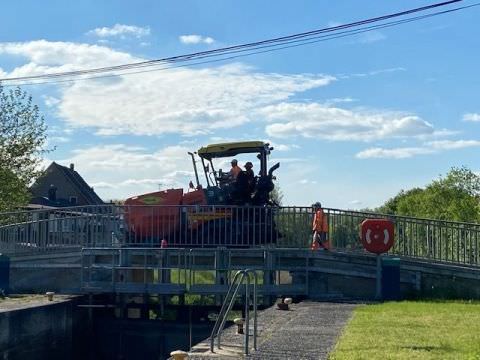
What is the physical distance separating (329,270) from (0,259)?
827cm

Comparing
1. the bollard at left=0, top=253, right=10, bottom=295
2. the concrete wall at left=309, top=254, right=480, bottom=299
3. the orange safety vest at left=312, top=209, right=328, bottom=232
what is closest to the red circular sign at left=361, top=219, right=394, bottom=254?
the concrete wall at left=309, top=254, right=480, bottom=299

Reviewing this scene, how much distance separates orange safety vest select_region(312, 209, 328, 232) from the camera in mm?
20125

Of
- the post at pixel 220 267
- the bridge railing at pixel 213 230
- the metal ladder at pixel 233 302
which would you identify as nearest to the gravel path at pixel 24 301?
the bridge railing at pixel 213 230

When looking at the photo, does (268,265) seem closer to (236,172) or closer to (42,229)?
(236,172)

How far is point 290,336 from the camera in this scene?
11695mm

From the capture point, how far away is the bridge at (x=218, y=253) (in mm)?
19375

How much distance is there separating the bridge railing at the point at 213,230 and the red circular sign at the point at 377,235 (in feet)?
5.14

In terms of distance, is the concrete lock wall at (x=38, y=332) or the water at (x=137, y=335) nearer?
the concrete lock wall at (x=38, y=332)

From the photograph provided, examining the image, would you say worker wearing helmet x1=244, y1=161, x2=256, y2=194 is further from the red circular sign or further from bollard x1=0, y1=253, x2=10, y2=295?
bollard x1=0, y1=253, x2=10, y2=295

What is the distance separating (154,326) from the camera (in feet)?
65.8

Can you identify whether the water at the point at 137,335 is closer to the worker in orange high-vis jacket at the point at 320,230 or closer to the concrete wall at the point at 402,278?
the concrete wall at the point at 402,278

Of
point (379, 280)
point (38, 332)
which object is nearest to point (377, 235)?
point (379, 280)

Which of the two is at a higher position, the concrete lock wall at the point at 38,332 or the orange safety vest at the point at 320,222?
the orange safety vest at the point at 320,222

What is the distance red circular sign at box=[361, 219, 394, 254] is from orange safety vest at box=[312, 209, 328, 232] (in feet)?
5.55
